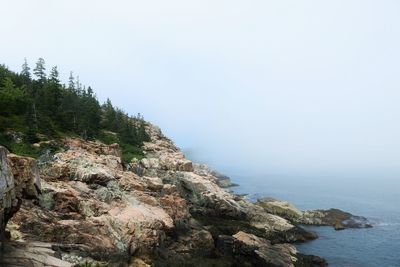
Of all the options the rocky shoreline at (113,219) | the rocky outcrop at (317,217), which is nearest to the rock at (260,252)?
the rocky shoreline at (113,219)

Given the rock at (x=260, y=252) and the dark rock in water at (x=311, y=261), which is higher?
the rock at (x=260, y=252)

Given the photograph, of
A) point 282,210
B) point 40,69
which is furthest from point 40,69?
point 282,210

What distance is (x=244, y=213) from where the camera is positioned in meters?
62.0

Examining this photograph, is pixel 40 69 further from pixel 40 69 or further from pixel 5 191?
pixel 5 191

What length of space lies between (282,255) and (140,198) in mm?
19045

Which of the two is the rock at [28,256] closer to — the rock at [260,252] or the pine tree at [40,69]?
the rock at [260,252]

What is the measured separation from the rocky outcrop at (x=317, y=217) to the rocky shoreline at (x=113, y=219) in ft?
78.0

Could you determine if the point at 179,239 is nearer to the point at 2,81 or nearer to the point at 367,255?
the point at 367,255

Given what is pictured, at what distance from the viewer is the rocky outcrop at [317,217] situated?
8350 cm

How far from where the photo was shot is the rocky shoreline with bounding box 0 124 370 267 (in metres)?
24.7

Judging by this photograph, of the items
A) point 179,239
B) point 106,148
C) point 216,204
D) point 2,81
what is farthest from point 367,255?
point 2,81

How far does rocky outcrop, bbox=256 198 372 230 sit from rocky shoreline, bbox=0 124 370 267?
23.8 metres

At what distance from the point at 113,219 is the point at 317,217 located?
221 feet

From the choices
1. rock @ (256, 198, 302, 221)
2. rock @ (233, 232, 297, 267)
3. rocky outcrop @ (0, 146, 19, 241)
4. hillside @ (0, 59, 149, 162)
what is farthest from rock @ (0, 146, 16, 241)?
rock @ (256, 198, 302, 221)
